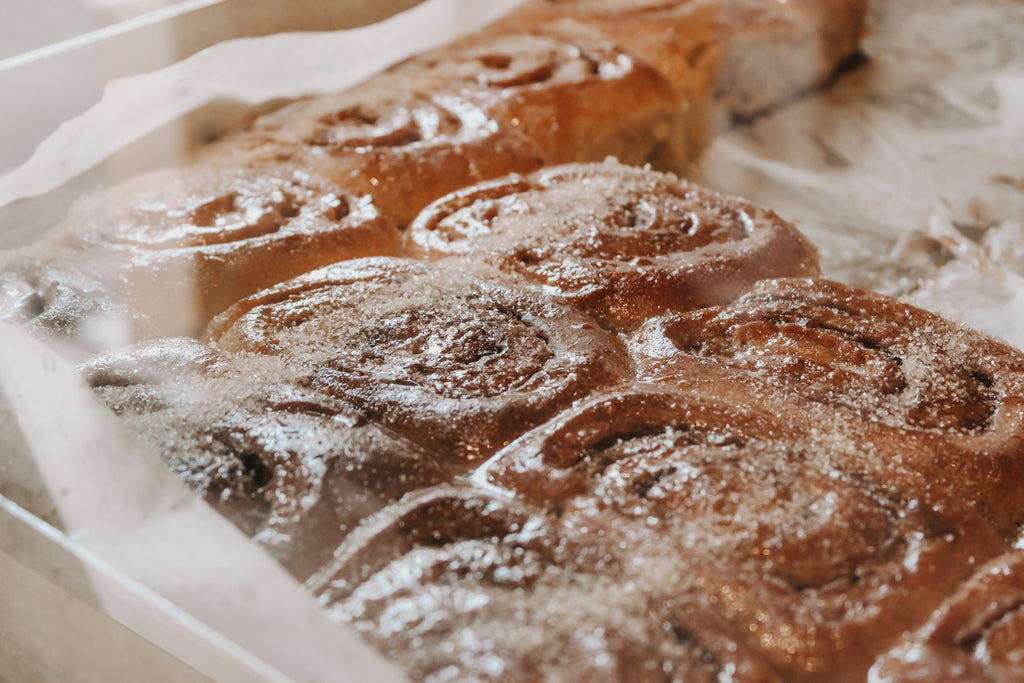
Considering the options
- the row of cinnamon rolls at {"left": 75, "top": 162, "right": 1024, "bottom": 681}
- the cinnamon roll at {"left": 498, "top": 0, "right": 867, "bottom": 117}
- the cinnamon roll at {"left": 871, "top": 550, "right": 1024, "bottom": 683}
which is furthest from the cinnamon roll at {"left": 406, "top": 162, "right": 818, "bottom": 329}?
the cinnamon roll at {"left": 498, "top": 0, "right": 867, "bottom": 117}

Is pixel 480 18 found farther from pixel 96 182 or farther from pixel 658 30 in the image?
pixel 96 182

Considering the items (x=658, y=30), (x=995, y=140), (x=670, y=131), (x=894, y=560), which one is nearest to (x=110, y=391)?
(x=894, y=560)

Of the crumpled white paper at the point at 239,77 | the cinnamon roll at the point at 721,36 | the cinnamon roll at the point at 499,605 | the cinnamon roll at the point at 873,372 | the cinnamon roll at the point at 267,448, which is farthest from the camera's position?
the cinnamon roll at the point at 721,36

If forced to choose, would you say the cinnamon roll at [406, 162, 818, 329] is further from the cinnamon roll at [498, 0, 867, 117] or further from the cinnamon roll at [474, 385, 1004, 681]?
the cinnamon roll at [498, 0, 867, 117]

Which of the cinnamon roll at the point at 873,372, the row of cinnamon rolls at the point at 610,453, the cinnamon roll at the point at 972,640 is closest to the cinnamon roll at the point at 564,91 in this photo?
the row of cinnamon rolls at the point at 610,453

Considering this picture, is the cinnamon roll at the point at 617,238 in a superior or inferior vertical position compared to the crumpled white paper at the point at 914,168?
superior

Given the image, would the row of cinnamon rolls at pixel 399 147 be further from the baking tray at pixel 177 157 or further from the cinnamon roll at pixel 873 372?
the cinnamon roll at pixel 873 372
